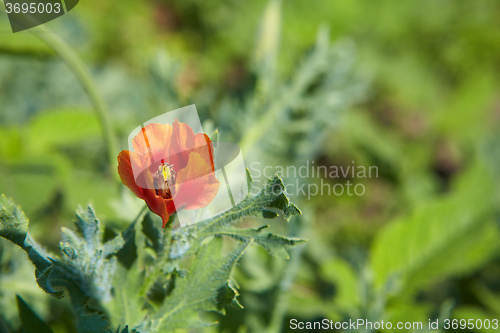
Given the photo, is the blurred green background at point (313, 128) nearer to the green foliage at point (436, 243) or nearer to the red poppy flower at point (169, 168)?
the green foliage at point (436, 243)

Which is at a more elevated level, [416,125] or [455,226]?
[455,226]

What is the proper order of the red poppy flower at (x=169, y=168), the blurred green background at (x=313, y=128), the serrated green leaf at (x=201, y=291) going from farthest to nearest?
the blurred green background at (x=313, y=128) → the serrated green leaf at (x=201, y=291) → the red poppy flower at (x=169, y=168)

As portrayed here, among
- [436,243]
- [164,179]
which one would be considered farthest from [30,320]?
[436,243]

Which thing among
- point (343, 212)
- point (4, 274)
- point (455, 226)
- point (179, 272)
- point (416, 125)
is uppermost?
point (179, 272)

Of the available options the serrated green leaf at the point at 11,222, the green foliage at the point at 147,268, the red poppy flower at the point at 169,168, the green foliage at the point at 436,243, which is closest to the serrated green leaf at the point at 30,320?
the green foliage at the point at 147,268

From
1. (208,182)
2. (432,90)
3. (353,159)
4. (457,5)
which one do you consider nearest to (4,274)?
(208,182)

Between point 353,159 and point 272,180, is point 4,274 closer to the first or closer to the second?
point 272,180

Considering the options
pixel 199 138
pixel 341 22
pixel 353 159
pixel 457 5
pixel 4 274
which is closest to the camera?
pixel 199 138

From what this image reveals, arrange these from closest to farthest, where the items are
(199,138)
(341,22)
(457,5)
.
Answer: (199,138) < (341,22) < (457,5)

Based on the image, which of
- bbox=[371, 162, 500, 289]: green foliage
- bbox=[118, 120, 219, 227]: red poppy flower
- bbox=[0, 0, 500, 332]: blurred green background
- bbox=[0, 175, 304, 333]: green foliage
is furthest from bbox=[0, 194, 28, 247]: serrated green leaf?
bbox=[371, 162, 500, 289]: green foliage
